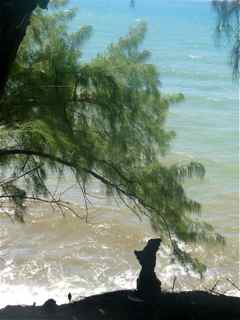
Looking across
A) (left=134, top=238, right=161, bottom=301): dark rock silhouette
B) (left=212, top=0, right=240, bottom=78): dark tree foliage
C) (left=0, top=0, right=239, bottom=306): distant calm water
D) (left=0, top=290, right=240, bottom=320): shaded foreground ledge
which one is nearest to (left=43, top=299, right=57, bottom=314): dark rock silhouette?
(left=0, top=290, right=240, bottom=320): shaded foreground ledge

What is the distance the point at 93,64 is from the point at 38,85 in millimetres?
574

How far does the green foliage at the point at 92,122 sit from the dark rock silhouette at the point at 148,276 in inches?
33.8

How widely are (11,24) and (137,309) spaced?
2.09 meters

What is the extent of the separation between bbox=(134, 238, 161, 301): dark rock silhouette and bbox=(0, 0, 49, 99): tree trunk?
1715mm

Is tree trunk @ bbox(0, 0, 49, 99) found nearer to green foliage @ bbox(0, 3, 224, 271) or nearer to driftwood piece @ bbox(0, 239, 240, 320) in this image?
green foliage @ bbox(0, 3, 224, 271)

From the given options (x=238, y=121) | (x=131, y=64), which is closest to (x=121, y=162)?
(x=131, y=64)

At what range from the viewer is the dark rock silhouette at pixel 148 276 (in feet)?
14.0

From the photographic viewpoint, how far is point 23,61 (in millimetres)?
4754

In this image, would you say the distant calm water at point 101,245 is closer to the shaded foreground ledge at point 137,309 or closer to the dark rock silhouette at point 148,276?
the dark rock silhouette at point 148,276

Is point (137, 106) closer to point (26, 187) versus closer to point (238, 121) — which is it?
point (26, 187)

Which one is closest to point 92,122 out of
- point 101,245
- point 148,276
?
point 148,276

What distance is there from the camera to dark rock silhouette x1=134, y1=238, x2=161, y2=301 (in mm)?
4277

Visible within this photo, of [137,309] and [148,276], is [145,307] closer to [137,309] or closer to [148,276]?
[137,309]

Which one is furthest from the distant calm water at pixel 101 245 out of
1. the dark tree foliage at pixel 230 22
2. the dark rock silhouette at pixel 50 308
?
the dark rock silhouette at pixel 50 308
